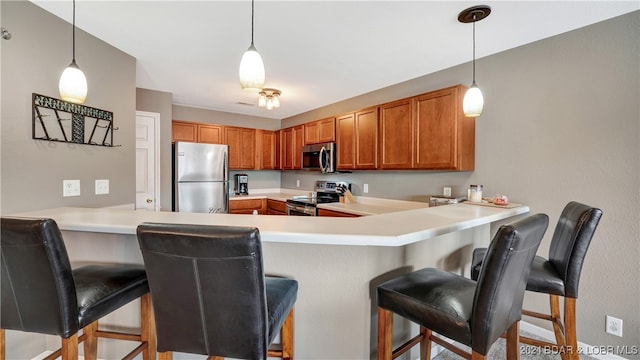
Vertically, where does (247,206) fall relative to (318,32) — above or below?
below

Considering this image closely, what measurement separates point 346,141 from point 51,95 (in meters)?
2.89

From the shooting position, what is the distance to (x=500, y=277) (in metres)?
0.97

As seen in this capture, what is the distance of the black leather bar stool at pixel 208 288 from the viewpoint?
2.79ft

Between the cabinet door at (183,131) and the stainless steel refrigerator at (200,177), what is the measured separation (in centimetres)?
44

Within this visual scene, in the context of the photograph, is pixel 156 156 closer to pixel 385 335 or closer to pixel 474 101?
pixel 385 335

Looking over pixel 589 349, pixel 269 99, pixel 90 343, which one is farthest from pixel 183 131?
pixel 589 349

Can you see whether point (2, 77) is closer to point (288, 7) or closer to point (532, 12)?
point (288, 7)

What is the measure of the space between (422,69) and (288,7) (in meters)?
1.65

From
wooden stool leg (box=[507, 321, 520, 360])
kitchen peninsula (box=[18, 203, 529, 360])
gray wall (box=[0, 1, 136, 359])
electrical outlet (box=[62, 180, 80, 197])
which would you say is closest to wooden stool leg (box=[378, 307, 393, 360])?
kitchen peninsula (box=[18, 203, 529, 360])

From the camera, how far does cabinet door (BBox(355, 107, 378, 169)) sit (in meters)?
3.33

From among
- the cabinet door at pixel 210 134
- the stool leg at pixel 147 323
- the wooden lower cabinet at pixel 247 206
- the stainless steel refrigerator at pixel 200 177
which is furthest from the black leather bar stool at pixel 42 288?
the cabinet door at pixel 210 134

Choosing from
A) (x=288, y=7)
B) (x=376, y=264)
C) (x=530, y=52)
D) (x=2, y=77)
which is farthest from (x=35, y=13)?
(x=530, y=52)

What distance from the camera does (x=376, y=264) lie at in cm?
140

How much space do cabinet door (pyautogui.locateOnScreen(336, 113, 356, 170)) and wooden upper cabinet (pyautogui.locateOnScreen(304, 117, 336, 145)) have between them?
10 cm
